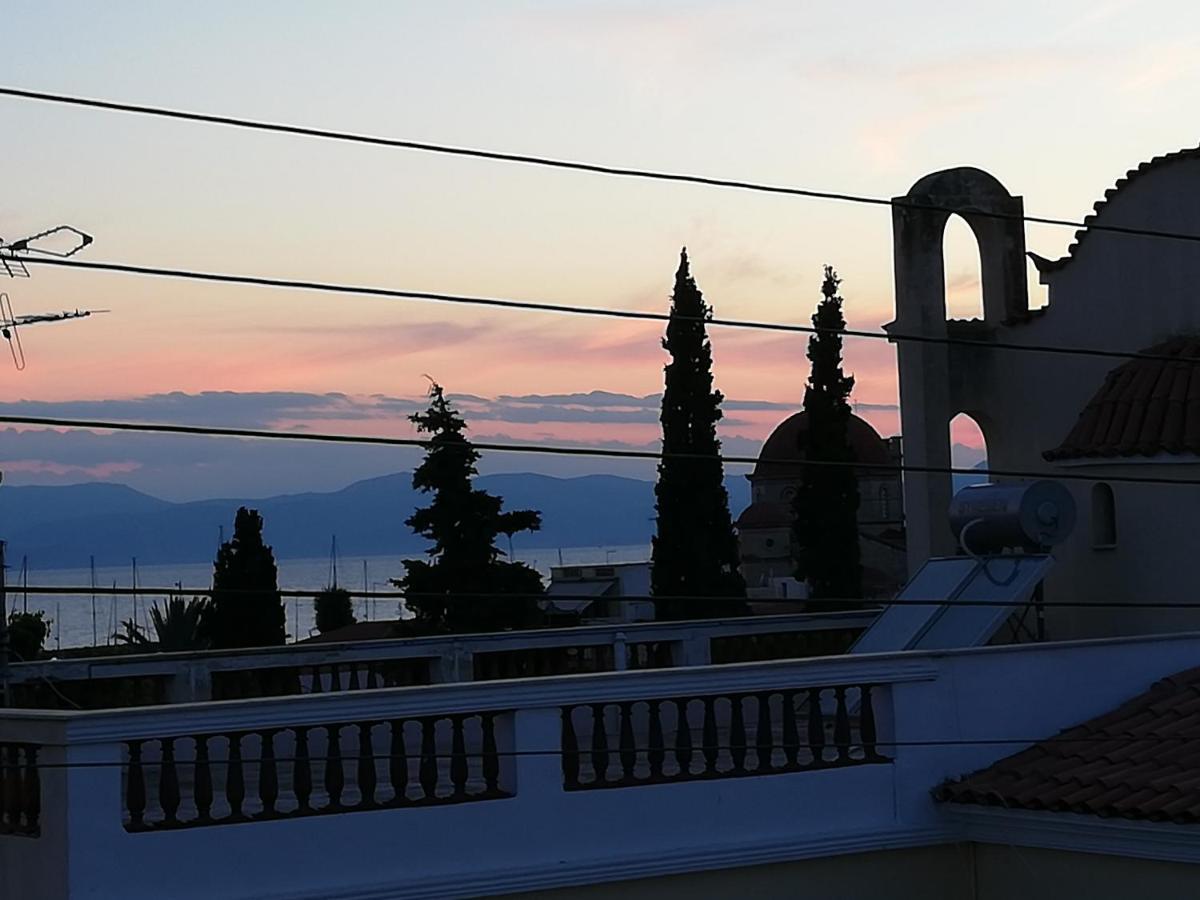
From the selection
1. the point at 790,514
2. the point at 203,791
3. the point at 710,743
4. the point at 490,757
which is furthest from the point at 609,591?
→ the point at 203,791

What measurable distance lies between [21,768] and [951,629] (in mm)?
9628

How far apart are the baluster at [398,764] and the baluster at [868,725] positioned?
3.10 meters

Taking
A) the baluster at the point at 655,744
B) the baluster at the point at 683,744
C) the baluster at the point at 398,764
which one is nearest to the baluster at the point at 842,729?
the baluster at the point at 683,744

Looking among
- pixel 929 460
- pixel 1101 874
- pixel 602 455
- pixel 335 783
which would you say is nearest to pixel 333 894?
pixel 335 783

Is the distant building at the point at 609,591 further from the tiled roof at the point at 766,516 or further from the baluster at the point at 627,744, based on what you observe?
the baluster at the point at 627,744

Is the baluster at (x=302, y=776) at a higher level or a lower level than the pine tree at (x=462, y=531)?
lower

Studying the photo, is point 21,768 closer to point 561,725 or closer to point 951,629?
point 561,725

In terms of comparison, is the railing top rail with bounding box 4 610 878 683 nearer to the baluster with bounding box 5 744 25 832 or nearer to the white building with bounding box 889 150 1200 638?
the white building with bounding box 889 150 1200 638

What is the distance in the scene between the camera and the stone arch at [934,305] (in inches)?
848

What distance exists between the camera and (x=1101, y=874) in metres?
12.0

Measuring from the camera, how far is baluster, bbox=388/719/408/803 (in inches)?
438

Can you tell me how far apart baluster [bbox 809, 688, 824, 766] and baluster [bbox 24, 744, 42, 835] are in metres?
4.72

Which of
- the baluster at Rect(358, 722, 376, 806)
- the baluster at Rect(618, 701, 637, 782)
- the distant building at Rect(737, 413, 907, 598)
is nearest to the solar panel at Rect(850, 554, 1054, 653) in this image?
the baluster at Rect(618, 701, 637, 782)

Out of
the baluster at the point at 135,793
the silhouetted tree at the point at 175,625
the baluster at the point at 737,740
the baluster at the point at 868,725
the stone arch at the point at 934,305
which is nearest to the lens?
the baluster at the point at 135,793
